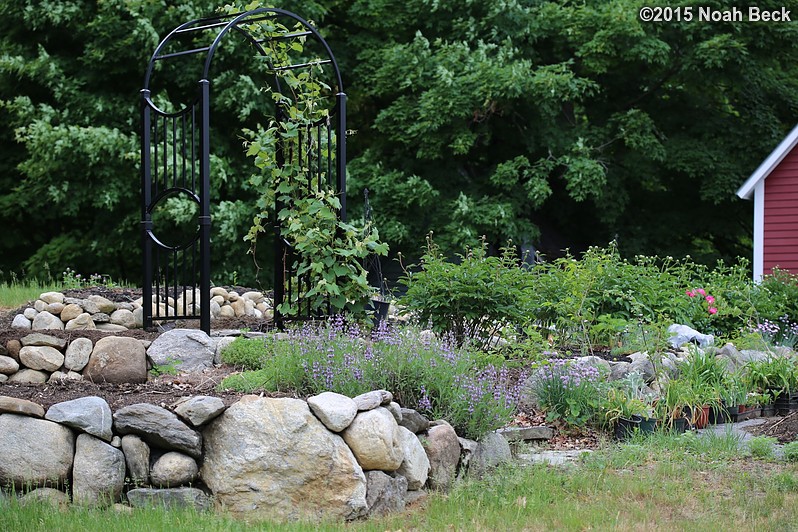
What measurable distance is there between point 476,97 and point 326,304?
25.8ft

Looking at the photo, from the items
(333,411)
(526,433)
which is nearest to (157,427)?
(333,411)

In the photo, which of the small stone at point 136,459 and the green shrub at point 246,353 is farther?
the green shrub at point 246,353

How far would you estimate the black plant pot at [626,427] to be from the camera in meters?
5.63

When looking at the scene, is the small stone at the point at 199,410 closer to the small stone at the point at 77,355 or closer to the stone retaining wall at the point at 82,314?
the small stone at the point at 77,355

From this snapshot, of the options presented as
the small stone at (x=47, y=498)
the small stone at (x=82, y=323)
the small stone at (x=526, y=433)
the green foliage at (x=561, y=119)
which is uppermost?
the green foliage at (x=561, y=119)

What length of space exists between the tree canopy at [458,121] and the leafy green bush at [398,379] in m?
8.59

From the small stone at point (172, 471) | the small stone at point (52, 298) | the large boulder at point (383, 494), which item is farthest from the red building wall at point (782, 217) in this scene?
the small stone at point (172, 471)

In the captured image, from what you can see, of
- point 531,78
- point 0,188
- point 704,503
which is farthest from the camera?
point 0,188

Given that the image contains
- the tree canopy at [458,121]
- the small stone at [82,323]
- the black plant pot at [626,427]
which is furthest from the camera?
the tree canopy at [458,121]

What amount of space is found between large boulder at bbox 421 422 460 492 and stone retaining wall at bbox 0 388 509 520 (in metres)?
0.44

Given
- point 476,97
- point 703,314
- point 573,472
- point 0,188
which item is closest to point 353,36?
point 476,97

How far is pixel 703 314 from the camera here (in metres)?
8.88

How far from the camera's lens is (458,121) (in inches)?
589

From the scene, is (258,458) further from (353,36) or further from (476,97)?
(353,36)
